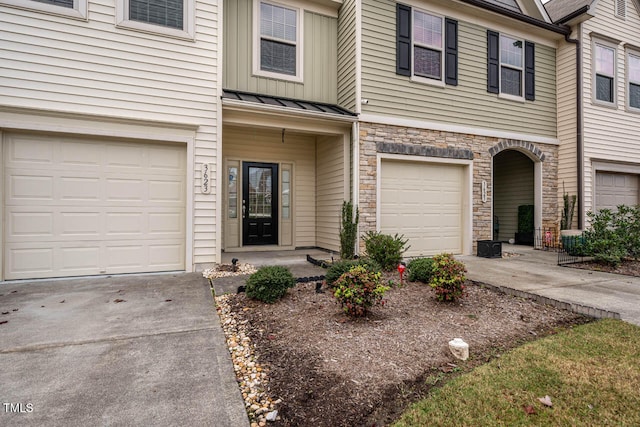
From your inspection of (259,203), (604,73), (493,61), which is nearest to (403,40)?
(493,61)

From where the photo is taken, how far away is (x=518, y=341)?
9.70ft

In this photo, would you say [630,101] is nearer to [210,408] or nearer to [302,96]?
[302,96]

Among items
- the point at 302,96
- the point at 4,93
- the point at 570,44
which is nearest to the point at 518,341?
the point at 302,96

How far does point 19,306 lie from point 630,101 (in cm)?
1463

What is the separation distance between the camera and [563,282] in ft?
16.5

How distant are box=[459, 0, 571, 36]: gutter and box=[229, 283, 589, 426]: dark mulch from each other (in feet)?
22.7

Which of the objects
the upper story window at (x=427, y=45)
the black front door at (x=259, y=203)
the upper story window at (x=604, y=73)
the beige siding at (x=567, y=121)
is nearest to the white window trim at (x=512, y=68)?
the beige siding at (x=567, y=121)

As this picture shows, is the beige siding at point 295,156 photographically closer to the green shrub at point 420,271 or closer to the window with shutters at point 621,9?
the green shrub at point 420,271

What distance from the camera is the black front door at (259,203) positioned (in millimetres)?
8188

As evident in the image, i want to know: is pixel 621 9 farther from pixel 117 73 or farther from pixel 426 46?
pixel 117 73

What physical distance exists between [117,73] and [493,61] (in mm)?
8325

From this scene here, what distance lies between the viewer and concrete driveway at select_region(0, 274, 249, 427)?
194 cm

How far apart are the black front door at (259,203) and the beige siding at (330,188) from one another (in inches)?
45.0

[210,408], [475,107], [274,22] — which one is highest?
[274,22]
